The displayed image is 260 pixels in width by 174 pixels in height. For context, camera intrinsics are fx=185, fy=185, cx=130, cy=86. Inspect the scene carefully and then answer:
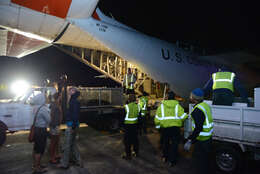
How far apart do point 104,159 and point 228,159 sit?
3465 millimetres

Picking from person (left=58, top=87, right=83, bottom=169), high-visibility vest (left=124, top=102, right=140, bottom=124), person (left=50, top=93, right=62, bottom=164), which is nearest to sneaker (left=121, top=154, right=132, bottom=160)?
high-visibility vest (left=124, top=102, right=140, bottom=124)

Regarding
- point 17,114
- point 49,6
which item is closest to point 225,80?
point 49,6

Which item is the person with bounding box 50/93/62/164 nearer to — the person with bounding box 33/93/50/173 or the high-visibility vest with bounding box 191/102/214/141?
the person with bounding box 33/93/50/173

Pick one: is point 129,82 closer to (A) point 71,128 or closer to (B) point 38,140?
(A) point 71,128

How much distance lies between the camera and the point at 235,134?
433 centimetres

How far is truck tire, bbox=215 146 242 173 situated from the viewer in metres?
4.40

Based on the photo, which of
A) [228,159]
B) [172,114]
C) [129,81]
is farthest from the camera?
[129,81]

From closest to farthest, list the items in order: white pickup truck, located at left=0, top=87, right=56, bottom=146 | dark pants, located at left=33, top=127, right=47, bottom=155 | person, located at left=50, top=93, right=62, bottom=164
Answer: dark pants, located at left=33, top=127, right=47, bottom=155 < person, located at left=50, top=93, right=62, bottom=164 < white pickup truck, located at left=0, top=87, right=56, bottom=146

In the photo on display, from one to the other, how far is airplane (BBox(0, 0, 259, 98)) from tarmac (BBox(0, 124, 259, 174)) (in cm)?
400

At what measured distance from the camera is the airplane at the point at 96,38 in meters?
6.41

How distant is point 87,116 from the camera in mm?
8727

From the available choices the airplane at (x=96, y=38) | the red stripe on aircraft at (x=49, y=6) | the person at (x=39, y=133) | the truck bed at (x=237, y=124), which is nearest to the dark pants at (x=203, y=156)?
the truck bed at (x=237, y=124)

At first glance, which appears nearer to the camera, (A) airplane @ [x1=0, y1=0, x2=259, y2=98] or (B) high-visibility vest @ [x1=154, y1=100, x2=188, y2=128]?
(B) high-visibility vest @ [x1=154, y1=100, x2=188, y2=128]

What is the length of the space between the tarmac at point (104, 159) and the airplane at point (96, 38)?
13.1 ft
